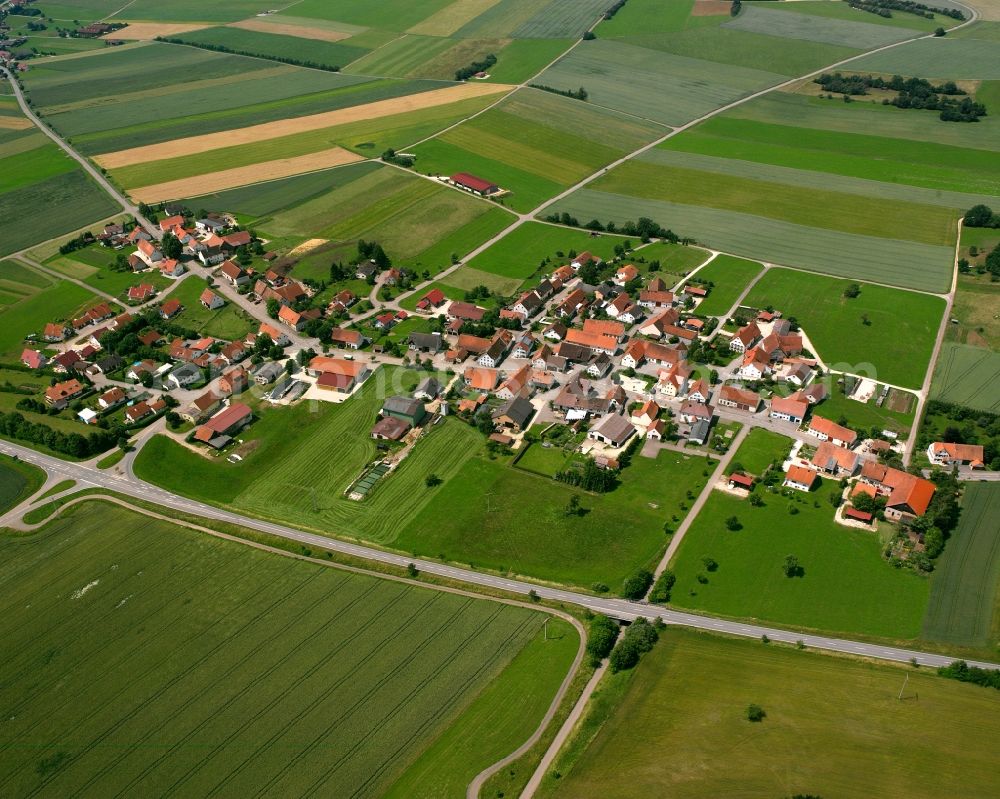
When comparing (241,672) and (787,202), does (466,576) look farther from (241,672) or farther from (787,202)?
(787,202)

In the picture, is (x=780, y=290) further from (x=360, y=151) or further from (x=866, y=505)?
(x=360, y=151)

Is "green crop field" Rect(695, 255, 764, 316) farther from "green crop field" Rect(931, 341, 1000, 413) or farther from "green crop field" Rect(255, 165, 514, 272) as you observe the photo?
"green crop field" Rect(255, 165, 514, 272)

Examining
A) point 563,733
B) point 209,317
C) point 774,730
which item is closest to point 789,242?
point 774,730

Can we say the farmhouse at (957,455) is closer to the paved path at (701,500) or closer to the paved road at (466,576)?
the paved path at (701,500)

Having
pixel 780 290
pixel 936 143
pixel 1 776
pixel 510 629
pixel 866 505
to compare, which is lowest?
pixel 1 776

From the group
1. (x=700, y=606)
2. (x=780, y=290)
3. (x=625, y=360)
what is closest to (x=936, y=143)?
(x=780, y=290)

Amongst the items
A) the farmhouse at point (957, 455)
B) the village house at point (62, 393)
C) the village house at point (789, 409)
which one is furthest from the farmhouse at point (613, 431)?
the village house at point (62, 393)
